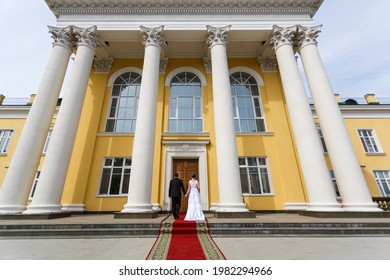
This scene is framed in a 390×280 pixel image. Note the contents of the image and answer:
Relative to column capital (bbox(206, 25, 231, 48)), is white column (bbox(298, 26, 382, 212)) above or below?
below

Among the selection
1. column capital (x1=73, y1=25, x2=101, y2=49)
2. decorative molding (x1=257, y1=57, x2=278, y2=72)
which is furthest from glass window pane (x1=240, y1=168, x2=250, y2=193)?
column capital (x1=73, y1=25, x2=101, y2=49)

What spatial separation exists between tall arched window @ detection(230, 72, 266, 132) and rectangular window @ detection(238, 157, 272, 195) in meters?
2.08

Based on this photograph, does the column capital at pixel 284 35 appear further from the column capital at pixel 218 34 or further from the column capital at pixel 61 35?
the column capital at pixel 61 35

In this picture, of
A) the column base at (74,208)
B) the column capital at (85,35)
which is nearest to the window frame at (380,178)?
the column base at (74,208)

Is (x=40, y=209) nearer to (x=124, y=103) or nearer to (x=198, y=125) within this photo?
(x=124, y=103)

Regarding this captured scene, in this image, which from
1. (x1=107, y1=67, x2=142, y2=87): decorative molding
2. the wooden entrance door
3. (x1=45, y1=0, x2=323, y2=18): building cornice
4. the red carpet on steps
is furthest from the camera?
(x1=107, y1=67, x2=142, y2=87): decorative molding

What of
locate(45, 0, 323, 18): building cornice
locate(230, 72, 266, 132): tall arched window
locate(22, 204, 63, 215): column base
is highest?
locate(45, 0, 323, 18): building cornice

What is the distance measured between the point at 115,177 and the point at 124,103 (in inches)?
196

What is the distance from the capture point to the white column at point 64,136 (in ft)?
24.7

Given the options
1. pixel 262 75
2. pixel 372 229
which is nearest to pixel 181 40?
pixel 262 75

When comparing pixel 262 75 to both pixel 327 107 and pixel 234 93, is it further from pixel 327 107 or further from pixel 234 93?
pixel 327 107

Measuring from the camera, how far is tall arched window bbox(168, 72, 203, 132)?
11547 millimetres

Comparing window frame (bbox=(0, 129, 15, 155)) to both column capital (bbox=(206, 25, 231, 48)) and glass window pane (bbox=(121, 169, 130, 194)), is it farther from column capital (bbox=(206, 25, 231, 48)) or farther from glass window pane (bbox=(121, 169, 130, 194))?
column capital (bbox=(206, 25, 231, 48))
